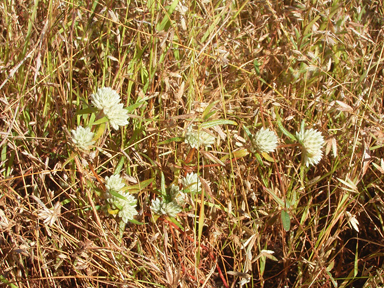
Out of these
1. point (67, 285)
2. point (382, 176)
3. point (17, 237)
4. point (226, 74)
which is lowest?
point (67, 285)

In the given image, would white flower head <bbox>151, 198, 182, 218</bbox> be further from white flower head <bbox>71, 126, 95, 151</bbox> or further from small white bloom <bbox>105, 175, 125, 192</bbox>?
white flower head <bbox>71, 126, 95, 151</bbox>

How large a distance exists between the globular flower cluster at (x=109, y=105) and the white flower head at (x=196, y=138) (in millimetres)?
254

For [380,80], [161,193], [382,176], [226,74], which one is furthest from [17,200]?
[380,80]

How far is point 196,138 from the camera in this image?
135 centimetres

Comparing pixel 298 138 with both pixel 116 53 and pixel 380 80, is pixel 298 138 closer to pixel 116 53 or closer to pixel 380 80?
pixel 380 80

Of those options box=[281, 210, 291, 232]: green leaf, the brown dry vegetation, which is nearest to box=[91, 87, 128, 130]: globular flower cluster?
the brown dry vegetation

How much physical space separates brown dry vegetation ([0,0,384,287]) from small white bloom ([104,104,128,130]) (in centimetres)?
15

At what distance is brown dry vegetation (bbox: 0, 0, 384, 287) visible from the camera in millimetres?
1333

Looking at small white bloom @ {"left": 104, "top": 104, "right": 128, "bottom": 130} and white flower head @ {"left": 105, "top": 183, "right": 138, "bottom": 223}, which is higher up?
small white bloom @ {"left": 104, "top": 104, "right": 128, "bottom": 130}

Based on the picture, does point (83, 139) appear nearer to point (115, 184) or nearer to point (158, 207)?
point (115, 184)

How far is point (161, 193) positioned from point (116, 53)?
0.72 metres

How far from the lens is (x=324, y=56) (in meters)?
1.81

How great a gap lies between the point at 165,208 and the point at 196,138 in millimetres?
279

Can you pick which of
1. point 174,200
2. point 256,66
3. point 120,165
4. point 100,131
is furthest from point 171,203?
point 256,66
